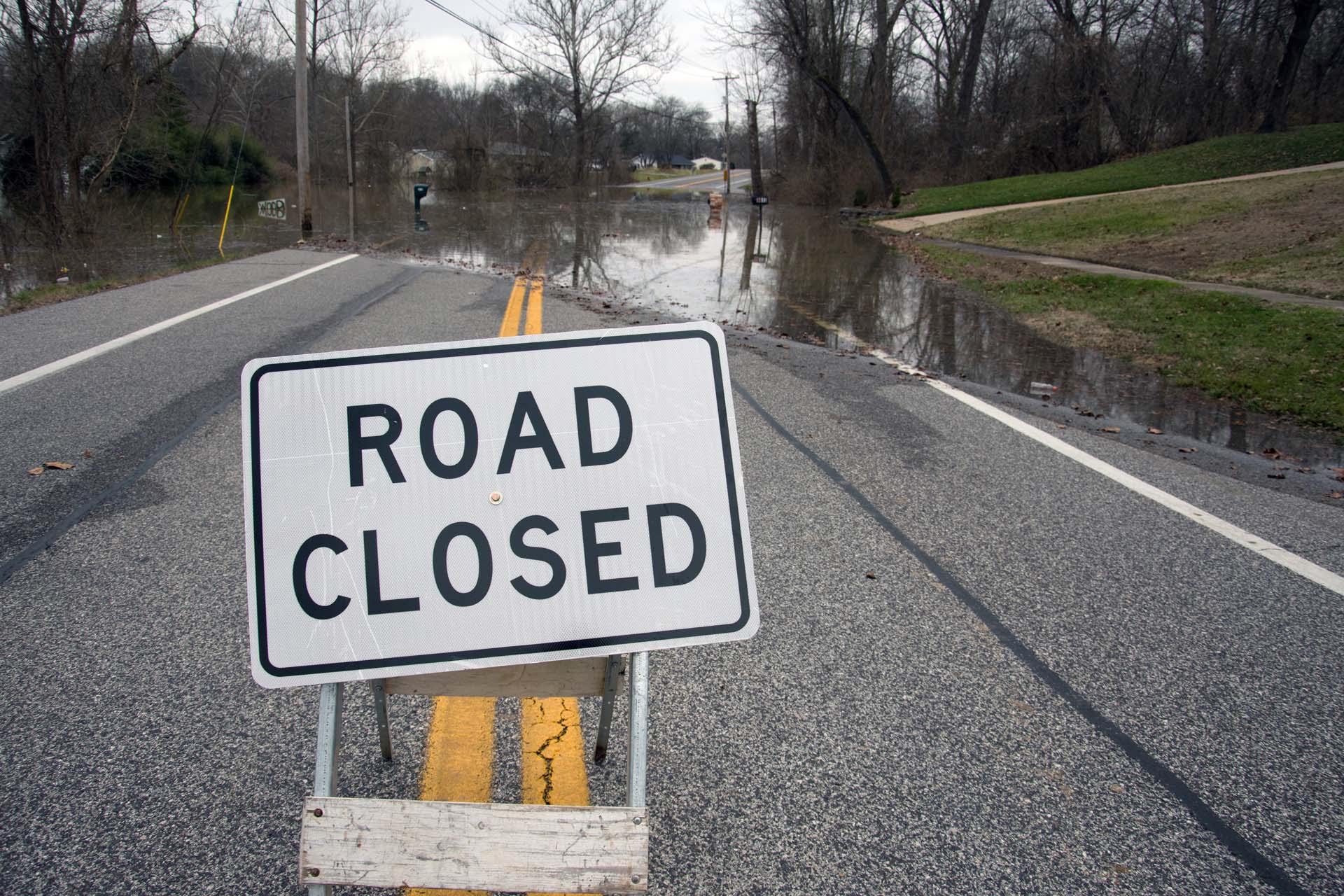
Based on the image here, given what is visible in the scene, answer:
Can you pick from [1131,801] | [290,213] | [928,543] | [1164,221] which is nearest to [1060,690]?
[1131,801]

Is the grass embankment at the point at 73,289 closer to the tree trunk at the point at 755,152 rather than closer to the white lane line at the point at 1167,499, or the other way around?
the white lane line at the point at 1167,499

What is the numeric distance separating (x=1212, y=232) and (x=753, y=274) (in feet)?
29.6

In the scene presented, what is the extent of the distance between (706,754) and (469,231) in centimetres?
2324

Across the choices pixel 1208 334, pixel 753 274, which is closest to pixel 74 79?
pixel 753 274

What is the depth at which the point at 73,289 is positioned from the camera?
1165cm

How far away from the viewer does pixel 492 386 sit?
2080 millimetres

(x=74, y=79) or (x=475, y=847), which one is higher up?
(x=74, y=79)

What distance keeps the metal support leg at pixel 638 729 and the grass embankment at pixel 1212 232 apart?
12.9 metres

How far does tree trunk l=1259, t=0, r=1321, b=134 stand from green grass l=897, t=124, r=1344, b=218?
30.5 inches

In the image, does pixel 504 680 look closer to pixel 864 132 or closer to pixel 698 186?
pixel 864 132

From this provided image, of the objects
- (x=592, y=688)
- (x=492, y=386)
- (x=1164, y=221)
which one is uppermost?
(x=1164, y=221)

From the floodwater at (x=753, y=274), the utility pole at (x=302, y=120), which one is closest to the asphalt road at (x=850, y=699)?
the floodwater at (x=753, y=274)

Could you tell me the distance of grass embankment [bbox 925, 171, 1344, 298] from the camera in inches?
535

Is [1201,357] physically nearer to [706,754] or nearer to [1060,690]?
[1060,690]
